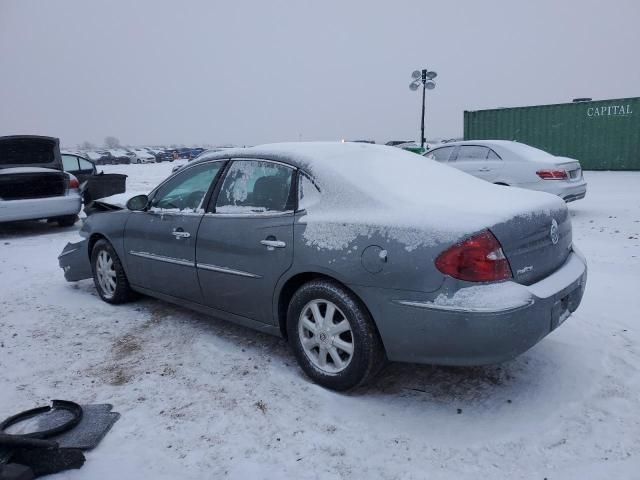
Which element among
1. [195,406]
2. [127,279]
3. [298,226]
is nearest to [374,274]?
[298,226]

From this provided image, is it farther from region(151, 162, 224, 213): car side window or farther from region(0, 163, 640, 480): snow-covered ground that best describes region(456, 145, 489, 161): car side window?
region(151, 162, 224, 213): car side window

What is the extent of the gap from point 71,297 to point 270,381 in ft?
10.2

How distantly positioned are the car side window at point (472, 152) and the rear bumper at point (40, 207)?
7.73 metres

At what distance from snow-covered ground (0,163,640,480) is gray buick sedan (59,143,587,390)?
31cm

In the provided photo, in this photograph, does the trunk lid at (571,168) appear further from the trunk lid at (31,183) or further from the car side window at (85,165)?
the car side window at (85,165)

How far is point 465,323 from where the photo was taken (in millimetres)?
2555

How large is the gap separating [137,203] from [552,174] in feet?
23.6

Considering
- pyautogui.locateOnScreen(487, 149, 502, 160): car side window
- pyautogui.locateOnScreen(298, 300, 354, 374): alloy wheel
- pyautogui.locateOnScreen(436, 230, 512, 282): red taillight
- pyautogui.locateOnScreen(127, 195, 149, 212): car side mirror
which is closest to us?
pyautogui.locateOnScreen(436, 230, 512, 282): red taillight

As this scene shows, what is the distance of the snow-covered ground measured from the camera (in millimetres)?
2463

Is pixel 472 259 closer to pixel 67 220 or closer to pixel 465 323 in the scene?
pixel 465 323

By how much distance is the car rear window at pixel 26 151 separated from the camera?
954 centimetres

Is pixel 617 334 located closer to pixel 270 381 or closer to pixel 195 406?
pixel 270 381

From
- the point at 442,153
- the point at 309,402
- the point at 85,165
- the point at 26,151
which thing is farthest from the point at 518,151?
the point at 85,165

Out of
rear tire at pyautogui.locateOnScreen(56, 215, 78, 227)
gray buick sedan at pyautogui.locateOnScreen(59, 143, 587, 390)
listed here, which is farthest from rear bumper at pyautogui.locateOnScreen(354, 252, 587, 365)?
rear tire at pyautogui.locateOnScreen(56, 215, 78, 227)
